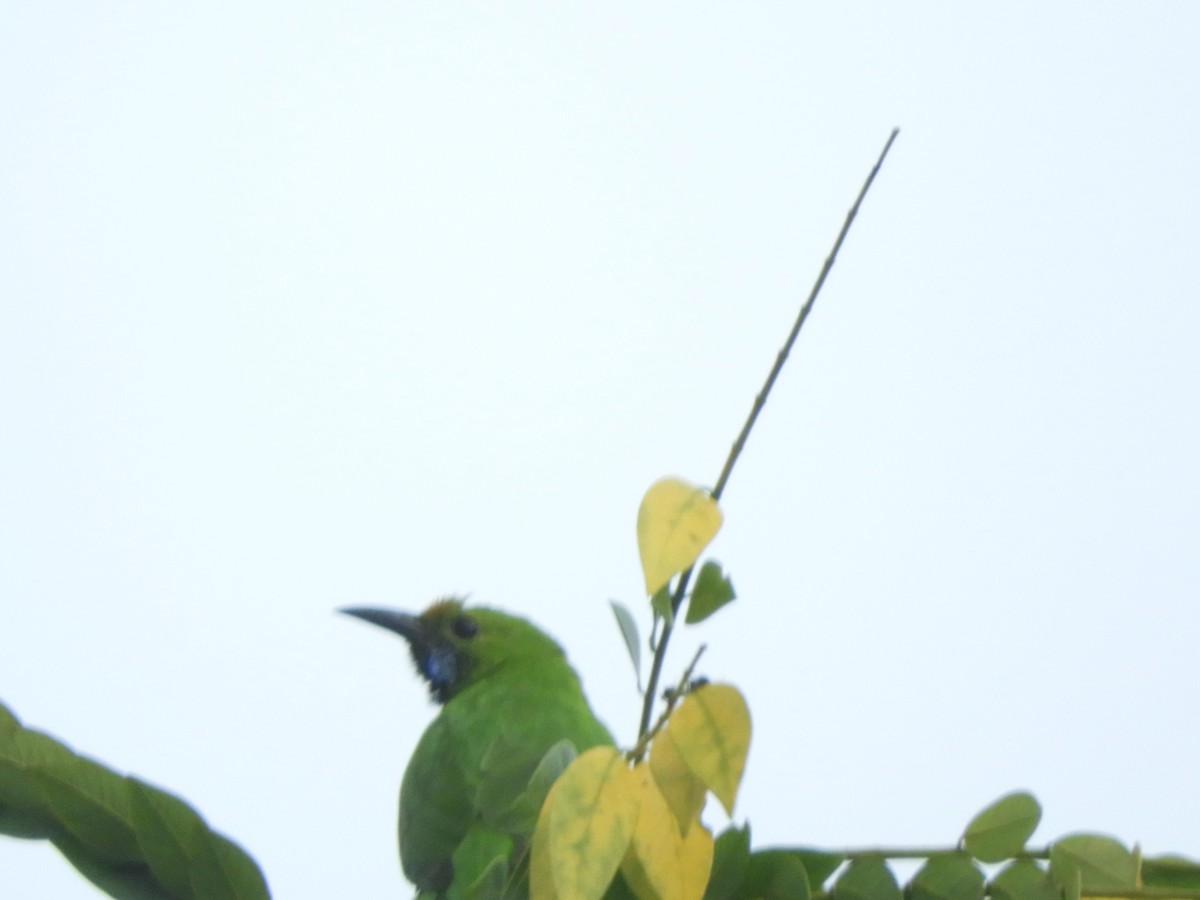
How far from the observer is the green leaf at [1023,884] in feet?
4.74

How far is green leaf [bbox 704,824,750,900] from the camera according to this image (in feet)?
4.58

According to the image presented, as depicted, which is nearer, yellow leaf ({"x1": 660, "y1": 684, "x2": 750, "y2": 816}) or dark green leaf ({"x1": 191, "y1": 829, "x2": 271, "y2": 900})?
yellow leaf ({"x1": 660, "y1": 684, "x2": 750, "y2": 816})

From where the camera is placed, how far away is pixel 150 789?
1354 mm

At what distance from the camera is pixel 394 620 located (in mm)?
4891

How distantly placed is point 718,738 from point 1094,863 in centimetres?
49

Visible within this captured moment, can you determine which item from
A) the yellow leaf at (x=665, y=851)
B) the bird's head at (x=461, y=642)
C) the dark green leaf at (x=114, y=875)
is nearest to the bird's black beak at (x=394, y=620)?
the bird's head at (x=461, y=642)

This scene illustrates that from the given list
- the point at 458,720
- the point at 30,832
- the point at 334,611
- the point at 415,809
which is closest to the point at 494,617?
the point at 334,611

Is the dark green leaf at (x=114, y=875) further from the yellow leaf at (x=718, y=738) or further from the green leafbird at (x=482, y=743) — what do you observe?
the yellow leaf at (x=718, y=738)

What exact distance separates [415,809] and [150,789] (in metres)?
1.37

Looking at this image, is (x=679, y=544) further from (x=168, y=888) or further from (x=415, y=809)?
(x=415, y=809)

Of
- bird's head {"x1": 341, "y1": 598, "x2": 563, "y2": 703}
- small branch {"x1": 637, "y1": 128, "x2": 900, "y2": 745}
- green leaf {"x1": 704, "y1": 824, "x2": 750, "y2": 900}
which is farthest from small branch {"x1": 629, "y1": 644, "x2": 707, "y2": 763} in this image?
bird's head {"x1": 341, "y1": 598, "x2": 563, "y2": 703}

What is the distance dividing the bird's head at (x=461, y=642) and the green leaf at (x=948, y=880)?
10.2 ft

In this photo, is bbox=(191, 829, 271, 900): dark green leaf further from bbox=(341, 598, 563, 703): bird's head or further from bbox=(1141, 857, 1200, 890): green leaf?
bbox=(341, 598, 563, 703): bird's head

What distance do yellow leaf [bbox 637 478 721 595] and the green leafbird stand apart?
0.78ft
